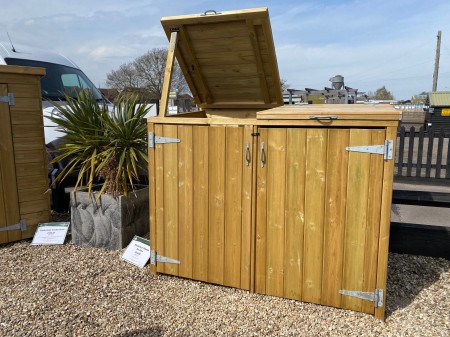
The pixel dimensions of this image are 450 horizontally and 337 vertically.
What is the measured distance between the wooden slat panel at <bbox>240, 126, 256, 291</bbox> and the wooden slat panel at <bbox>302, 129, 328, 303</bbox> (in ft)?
1.45

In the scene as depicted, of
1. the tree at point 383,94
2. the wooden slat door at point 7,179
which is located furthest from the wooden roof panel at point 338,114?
the tree at point 383,94

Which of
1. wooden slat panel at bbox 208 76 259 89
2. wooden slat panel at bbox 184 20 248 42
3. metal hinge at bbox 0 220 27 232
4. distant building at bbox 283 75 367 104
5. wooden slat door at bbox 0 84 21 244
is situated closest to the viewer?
wooden slat panel at bbox 184 20 248 42

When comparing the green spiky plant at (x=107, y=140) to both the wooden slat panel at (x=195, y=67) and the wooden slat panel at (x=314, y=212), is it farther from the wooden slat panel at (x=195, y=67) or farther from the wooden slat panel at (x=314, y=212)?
the wooden slat panel at (x=314, y=212)

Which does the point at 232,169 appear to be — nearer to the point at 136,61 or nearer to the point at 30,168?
the point at 30,168

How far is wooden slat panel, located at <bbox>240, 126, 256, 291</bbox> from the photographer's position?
297 centimetres

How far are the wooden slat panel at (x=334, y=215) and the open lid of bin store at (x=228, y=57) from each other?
126cm

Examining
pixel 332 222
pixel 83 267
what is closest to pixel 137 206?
pixel 83 267

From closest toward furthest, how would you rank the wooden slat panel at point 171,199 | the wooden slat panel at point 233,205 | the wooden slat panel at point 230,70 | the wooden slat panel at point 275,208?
the wooden slat panel at point 275,208 → the wooden slat panel at point 233,205 → the wooden slat panel at point 171,199 → the wooden slat panel at point 230,70

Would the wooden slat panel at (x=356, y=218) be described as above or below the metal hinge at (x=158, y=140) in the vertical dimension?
below

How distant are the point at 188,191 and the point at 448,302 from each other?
7.46 feet

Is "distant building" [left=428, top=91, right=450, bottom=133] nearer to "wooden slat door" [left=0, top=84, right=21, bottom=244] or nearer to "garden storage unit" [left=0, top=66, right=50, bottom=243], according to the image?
"garden storage unit" [left=0, top=66, right=50, bottom=243]

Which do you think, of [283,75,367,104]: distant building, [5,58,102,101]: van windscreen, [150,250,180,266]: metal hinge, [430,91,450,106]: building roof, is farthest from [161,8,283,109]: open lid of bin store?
[430,91,450,106]: building roof

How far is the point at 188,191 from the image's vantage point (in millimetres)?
3242

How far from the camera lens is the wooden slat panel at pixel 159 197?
3301 millimetres
